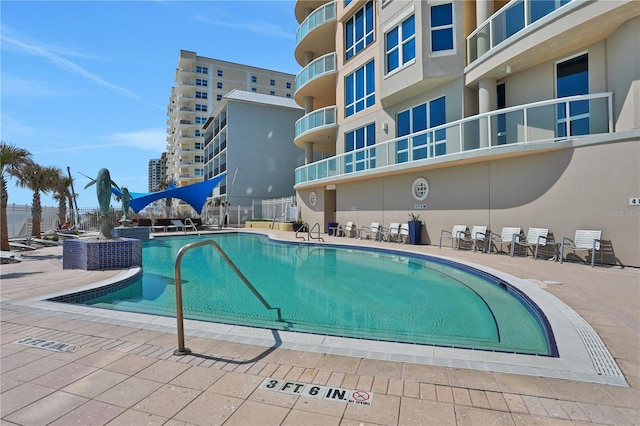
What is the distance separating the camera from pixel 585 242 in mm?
8422

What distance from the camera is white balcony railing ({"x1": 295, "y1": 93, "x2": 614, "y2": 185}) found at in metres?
9.05

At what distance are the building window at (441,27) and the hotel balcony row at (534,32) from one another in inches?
34.3

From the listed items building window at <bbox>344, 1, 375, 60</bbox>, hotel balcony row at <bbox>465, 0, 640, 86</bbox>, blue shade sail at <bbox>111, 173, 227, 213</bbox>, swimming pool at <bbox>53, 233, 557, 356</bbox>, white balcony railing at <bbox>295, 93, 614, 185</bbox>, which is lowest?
swimming pool at <bbox>53, 233, 557, 356</bbox>

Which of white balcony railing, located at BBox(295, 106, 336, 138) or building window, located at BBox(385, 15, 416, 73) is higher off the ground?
building window, located at BBox(385, 15, 416, 73)

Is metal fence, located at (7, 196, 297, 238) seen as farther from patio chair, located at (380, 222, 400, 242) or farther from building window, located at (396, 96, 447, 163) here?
building window, located at (396, 96, 447, 163)

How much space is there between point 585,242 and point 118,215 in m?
30.3

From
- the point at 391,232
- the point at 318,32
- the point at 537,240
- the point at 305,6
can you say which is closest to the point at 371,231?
the point at 391,232

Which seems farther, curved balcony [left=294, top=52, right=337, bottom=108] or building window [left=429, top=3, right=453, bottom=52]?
curved balcony [left=294, top=52, right=337, bottom=108]

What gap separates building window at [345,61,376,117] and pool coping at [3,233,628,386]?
14417 millimetres

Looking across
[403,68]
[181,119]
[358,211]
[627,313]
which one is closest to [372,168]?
[358,211]

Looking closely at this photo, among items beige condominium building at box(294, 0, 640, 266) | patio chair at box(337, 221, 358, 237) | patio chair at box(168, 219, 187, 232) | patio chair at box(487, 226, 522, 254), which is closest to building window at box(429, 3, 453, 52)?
beige condominium building at box(294, 0, 640, 266)

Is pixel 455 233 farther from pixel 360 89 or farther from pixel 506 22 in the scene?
pixel 360 89

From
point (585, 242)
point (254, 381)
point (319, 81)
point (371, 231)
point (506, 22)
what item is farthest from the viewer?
point (319, 81)

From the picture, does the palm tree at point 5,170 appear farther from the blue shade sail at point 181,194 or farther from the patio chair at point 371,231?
the patio chair at point 371,231
